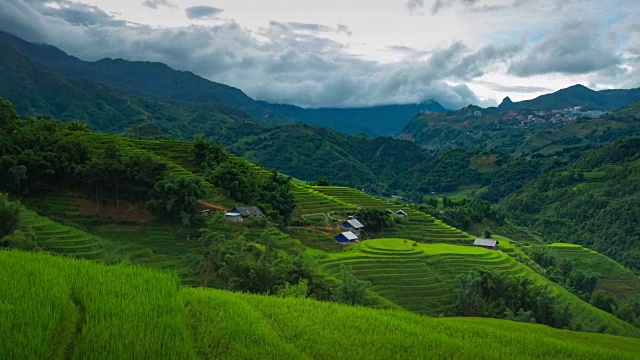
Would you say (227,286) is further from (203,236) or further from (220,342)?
(220,342)

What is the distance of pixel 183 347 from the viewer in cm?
688

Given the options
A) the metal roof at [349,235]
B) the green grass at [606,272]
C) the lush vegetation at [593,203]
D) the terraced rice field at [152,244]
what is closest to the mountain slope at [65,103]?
the lush vegetation at [593,203]

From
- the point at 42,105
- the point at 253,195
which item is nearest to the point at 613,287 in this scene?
the point at 253,195

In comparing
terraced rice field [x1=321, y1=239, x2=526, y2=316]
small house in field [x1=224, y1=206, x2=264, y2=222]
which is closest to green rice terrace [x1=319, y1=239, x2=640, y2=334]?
terraced rice field [x1=321, y1=239, x2=526, y2=316]

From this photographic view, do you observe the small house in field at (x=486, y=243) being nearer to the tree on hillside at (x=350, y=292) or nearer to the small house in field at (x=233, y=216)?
the small house in field at (x=233, y=216)

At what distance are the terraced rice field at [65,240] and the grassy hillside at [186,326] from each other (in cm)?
1854

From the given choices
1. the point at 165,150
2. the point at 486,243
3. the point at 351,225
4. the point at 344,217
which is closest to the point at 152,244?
the point at 165,150

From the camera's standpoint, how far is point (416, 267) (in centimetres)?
4319

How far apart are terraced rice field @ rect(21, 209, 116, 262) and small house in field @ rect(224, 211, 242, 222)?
13.2m

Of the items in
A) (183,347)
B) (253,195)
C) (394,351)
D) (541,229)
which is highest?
(183,347)

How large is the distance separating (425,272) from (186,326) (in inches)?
1461

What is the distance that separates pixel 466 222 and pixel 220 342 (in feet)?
277

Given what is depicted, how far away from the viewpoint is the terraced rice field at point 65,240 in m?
28.1

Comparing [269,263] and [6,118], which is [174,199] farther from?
[6,118]
